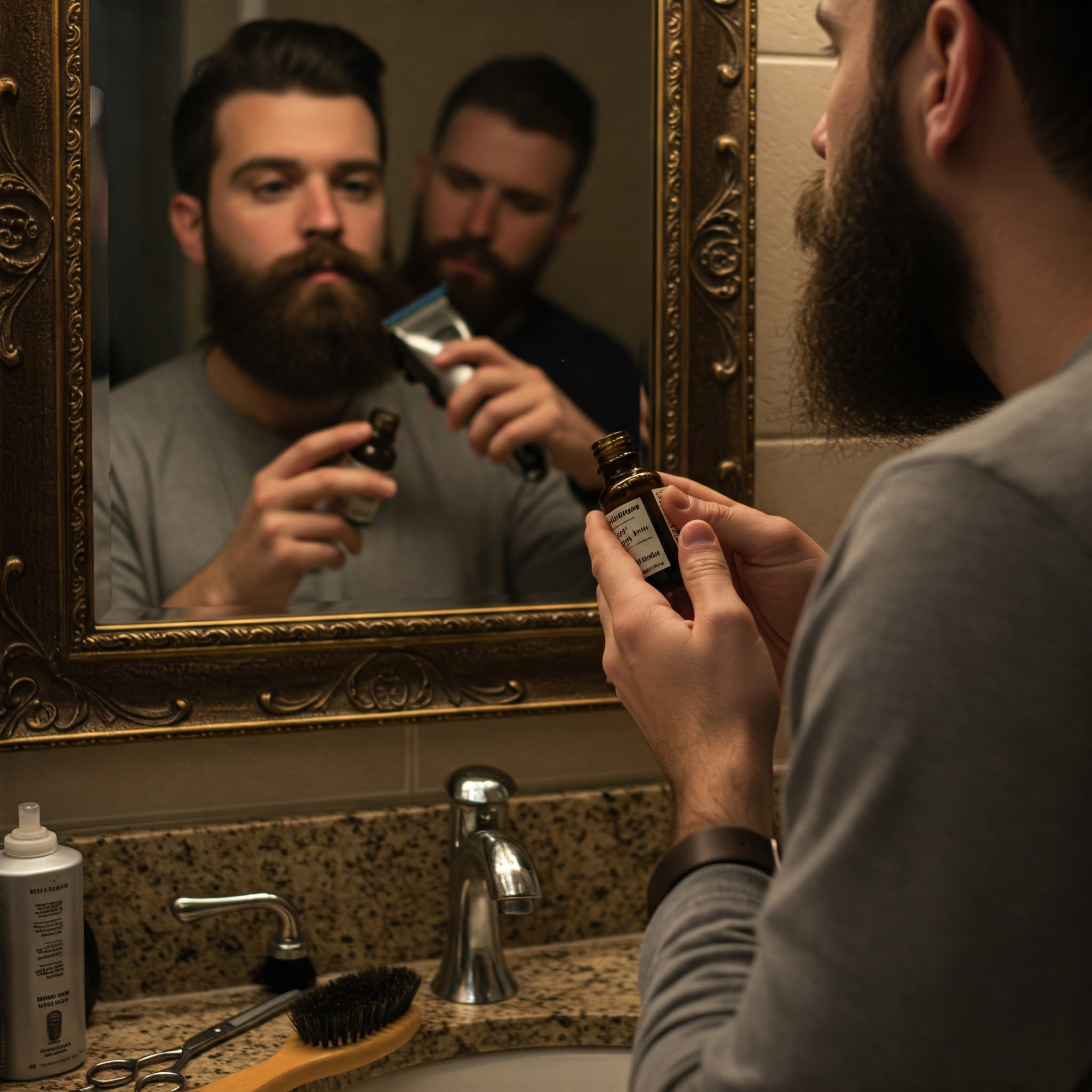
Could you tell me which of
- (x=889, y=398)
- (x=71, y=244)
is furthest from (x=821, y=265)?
(x=71, y=244)

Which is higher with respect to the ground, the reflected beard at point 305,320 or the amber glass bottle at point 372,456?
the reflected beard at point 305,320

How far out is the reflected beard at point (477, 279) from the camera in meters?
0.94

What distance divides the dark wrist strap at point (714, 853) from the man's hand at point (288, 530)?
0.51m

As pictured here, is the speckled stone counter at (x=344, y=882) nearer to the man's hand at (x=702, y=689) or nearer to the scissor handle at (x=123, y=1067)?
the scissor handle at (x=123, y=1067)

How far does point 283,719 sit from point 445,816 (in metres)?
0.16

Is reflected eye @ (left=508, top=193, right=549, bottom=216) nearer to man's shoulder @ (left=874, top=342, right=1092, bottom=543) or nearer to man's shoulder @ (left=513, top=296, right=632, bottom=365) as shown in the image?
man's shoulder @ (left=513, top=296, right=632, bottom=365)

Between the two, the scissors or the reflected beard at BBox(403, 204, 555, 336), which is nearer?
the scissors

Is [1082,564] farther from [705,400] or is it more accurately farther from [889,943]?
[705,400]

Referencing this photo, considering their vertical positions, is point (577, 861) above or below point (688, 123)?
below

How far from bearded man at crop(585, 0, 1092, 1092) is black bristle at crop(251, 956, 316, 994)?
0.52 m

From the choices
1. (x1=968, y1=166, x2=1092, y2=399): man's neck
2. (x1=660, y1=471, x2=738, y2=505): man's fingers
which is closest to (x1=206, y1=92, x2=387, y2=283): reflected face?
(x1=660, y1=471, x2=738, y2=505): man's fingers

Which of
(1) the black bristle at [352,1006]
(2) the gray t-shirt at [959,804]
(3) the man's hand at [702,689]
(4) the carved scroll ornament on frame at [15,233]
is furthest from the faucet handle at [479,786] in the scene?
(2) the gray t-shirt at [959,804]

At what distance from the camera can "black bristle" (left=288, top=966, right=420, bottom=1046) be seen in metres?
0.82

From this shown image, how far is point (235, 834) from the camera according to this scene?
924mm
